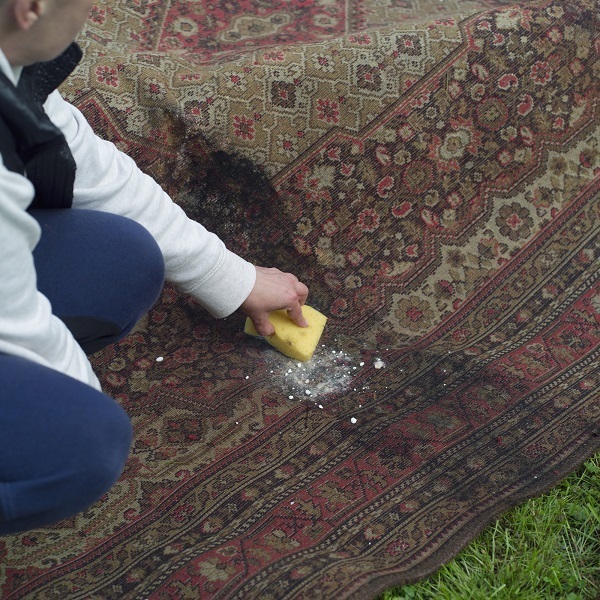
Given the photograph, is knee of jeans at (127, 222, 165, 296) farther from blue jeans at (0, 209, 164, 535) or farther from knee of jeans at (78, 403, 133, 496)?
knee of jeans at (78, 403, 133, 496)

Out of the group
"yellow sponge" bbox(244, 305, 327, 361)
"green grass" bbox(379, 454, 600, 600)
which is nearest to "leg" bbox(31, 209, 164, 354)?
"yellow sponge" bbox(244, 305, 327, 361)

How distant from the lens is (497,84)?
254 centimetres

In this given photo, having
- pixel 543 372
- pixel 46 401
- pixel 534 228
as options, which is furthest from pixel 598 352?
pixel 46 401

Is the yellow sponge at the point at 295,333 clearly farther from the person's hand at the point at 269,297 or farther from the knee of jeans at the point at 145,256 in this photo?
the knee of jeans at the point at 145,256

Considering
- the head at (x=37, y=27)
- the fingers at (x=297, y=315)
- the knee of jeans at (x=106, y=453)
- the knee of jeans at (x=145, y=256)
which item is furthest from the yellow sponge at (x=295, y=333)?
the head at (x=37, y=27)

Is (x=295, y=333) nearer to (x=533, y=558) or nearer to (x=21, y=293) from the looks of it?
(x=533, y=558)

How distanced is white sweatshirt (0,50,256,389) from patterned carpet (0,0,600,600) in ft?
1.32

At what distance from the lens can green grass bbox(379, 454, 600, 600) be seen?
65.5 inches

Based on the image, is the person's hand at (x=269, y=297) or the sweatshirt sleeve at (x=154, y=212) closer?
the sweatshirt sleeve at (x=154, y=212)

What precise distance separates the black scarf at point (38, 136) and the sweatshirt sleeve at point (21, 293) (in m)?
0.08

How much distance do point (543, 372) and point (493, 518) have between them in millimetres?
537

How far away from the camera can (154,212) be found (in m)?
1.75

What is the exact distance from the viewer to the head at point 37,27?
1176 millimetres

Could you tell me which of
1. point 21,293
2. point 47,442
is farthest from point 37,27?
point 47,442
